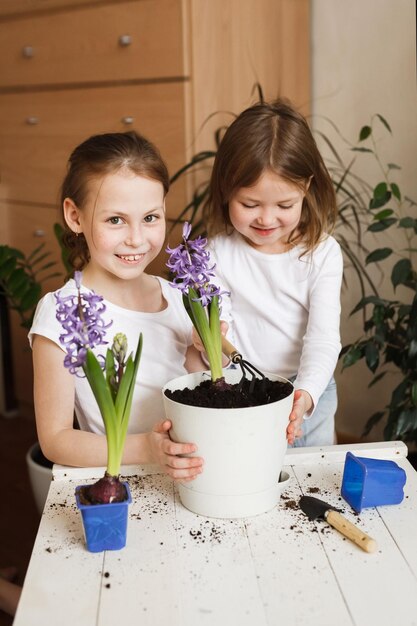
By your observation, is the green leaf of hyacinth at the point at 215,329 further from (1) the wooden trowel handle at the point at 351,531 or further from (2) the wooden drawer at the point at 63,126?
(2) the wooden drawer at the point at 63,126

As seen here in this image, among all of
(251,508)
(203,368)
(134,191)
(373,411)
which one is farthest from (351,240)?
(251,508)

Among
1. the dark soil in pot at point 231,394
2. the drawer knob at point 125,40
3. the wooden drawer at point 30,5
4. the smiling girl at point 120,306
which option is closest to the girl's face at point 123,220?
the smiling girl at point 120,306

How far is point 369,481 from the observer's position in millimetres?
1083

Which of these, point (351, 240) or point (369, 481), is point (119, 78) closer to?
point (351, 240)

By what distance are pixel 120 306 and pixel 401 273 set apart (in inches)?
38.2

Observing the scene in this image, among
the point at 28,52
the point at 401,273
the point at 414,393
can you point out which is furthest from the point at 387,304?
the point at 28,52

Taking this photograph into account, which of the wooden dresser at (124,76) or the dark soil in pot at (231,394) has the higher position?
the wooden dresser at (124,76)

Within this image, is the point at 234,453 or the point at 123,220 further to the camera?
the point at 123,220

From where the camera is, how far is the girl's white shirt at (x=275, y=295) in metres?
1.61

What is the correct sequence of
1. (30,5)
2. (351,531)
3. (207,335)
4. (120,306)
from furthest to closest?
(30,5) < (120,306) < (207,335) < (351,531)

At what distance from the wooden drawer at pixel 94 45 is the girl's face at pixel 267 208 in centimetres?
87

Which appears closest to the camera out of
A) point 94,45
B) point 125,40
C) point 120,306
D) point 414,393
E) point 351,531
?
point 351,531

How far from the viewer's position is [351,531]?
1.02 meters

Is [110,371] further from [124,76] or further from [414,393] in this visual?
[124,76]
